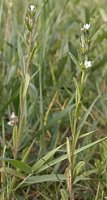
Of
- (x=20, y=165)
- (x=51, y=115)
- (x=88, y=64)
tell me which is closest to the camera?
(x=88, y=64)

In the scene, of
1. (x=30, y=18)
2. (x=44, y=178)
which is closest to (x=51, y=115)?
(x=44, y=178)

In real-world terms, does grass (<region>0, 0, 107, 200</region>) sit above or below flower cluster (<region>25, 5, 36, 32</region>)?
below

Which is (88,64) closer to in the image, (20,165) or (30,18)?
(30,18)

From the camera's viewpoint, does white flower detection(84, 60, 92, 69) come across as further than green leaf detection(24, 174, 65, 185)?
No

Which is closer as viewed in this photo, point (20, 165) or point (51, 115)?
point (20, 165)

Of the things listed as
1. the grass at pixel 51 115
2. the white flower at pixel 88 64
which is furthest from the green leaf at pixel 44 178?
the white flower at pixel 88 64

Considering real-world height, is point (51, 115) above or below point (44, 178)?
above

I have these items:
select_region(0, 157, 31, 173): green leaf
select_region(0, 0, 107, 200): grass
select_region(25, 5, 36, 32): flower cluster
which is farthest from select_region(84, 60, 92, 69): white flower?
select_region(0, 157, 31, 173): green leaf

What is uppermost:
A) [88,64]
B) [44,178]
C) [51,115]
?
[88,64]

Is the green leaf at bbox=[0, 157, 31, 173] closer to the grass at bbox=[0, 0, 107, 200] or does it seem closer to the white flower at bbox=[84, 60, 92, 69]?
the grass at bbox=[0, 0, 107, 200]

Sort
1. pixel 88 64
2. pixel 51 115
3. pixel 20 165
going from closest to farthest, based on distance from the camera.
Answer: pixel 88 64, pixel 20 165, pixel 51 115
